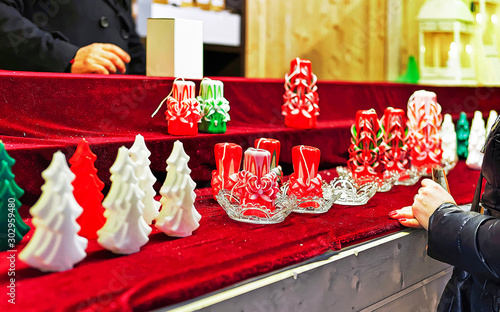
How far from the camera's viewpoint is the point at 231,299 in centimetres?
90

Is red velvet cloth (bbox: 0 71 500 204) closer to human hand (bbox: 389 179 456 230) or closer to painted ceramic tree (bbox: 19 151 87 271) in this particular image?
painted ceramic tree (bbox: 19 151 87 271)

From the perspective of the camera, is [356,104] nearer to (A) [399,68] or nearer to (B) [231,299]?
(B) [231,299]

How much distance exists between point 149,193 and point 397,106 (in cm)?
171

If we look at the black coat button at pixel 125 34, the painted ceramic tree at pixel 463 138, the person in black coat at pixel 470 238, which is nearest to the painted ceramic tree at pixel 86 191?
the person in black coat at pixel 470 238

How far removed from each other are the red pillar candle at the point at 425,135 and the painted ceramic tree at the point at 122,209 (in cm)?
119

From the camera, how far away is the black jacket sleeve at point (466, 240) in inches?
37.9

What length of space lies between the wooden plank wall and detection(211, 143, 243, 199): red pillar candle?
2.66m

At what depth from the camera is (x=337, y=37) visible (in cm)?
425

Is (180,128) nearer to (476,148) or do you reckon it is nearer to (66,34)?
(66,34)

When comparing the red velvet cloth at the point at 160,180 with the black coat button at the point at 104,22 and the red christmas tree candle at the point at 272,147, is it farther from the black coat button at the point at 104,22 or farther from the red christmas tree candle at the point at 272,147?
the black coat button at the point at 104,22

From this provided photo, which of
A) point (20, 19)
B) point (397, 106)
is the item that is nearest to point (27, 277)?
point (20, 19)

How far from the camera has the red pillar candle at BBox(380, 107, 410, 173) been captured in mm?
1695

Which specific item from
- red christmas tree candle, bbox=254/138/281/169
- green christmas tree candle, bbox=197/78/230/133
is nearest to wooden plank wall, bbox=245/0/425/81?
green christmas tree candle, bbox=197/78/230/133

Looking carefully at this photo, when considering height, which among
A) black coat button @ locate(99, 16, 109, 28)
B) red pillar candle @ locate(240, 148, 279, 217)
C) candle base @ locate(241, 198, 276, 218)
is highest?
black coat button @ locate(99, 16, 109, 28)
